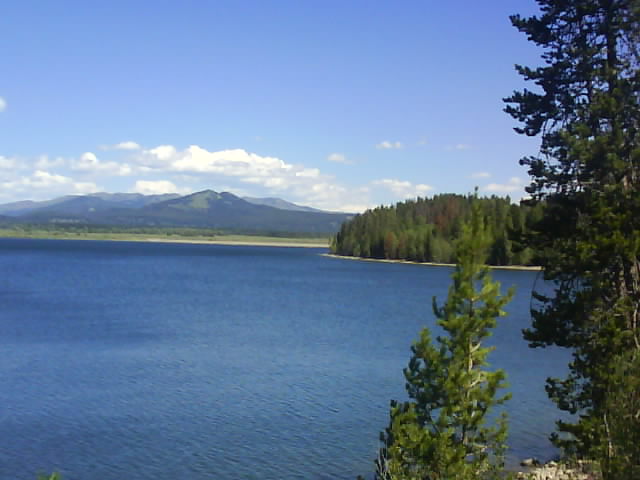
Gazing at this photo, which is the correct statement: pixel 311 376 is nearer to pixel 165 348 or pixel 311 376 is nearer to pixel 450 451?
pixel 165 348

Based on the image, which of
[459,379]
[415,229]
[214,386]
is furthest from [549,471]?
[415,229]

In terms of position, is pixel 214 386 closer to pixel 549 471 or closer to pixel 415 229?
pixel 549 471

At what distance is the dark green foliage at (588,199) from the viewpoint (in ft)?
61.0

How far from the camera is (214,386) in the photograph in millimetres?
36031

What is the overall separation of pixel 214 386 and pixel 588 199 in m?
21.8

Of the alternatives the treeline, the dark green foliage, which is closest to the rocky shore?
the dark green foliage

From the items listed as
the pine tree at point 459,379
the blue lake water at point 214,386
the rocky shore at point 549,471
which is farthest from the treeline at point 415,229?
the pine tree at point 459,379

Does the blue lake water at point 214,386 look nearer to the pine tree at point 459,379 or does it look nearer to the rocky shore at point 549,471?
the rocky shore at point 549,471

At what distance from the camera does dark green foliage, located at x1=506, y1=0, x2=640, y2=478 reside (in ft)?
61.0

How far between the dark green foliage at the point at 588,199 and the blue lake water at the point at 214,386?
8233 mm

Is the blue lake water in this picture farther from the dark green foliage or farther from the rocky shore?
the dark green foliage

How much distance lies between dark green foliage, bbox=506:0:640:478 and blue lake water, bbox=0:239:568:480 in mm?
8233

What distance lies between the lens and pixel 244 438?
27641 millimetres

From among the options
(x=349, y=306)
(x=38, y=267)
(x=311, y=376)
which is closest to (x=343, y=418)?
(x=311, y=376)
